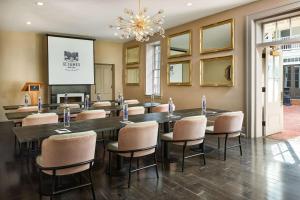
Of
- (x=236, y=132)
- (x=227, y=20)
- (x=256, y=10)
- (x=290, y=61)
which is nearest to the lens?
(x=236, y=132)

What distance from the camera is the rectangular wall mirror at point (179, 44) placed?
6670mm

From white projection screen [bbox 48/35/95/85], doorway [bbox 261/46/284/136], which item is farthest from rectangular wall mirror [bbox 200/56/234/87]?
white projection screen [bbox 48/35/95/85]

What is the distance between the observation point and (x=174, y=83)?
7.26 m

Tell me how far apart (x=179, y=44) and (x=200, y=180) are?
15.9 feet

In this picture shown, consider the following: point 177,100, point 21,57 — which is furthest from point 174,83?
point 21,57

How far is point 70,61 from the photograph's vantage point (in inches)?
323

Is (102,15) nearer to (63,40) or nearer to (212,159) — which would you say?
(63,40)

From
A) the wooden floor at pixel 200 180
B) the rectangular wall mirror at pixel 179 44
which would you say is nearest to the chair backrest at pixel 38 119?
the wooden floor at pixel 200 180

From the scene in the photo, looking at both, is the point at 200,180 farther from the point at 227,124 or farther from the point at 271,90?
the point at 271,90

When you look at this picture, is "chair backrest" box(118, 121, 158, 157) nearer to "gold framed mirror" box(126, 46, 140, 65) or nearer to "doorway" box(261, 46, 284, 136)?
"doorway" box(261, 46, 284, 136)

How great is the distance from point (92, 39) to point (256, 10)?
222 inches

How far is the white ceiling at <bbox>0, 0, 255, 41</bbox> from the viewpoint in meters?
5.06

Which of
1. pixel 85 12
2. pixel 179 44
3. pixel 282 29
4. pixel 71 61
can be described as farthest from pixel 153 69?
pixel 282 29

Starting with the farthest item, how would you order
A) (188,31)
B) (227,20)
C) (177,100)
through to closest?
(177,100) < (188,31) < (227,20)
